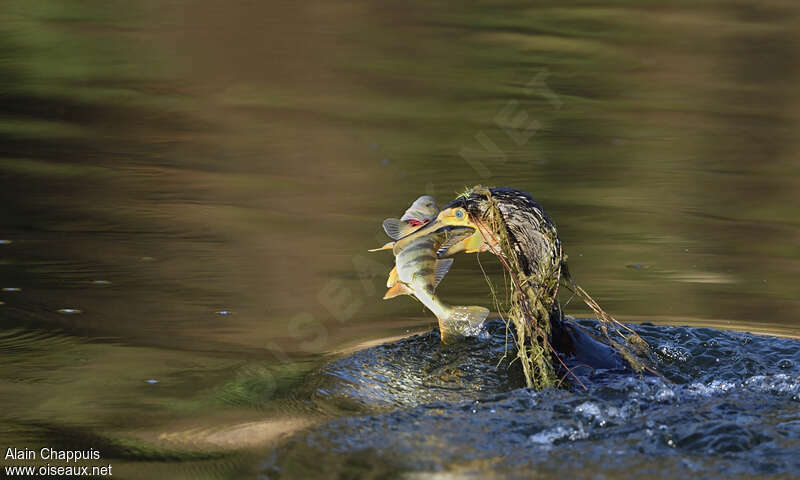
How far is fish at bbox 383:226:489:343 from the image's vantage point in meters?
4.34

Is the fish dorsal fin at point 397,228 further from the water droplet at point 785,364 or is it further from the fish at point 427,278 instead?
the water droplet at point 785,364

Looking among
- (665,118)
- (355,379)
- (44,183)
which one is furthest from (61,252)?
(665,118)

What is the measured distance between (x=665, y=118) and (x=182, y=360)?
564 cm

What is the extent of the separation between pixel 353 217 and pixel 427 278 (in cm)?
202

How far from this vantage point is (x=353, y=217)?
6.31 metres

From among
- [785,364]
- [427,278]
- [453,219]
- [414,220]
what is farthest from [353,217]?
[785,364]

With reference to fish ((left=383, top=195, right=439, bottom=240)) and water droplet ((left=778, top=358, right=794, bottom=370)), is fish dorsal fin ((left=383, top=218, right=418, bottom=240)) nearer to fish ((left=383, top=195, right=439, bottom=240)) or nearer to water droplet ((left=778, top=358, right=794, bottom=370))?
fish ((left=383, top=195, right=439, bottom=240))

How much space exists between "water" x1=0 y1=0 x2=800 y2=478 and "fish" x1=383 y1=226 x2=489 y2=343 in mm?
195

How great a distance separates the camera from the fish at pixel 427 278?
171 inches

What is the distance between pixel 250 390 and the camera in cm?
409

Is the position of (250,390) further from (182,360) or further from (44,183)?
(44,183)

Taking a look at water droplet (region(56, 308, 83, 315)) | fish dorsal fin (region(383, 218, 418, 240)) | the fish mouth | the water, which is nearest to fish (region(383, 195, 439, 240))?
fish dorsal fin (region(383, 218, 418, 240))

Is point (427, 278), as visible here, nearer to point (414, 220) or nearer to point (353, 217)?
point (414, 220)

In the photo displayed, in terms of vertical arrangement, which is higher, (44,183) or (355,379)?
(44,183)
